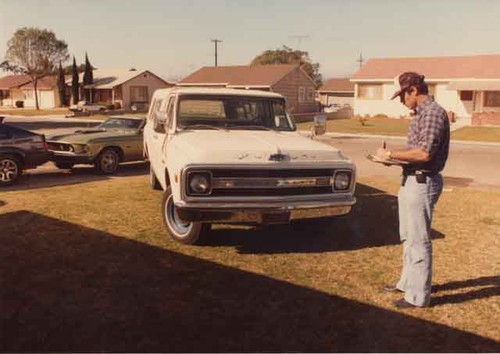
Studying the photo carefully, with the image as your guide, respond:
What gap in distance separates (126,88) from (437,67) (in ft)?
109

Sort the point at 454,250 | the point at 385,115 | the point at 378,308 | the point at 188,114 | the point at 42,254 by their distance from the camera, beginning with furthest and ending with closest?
the point at 385,115
the point at 188,114
the point at 454,250
the point at 42,254
the point at 378,308

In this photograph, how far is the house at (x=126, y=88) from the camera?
175 ft

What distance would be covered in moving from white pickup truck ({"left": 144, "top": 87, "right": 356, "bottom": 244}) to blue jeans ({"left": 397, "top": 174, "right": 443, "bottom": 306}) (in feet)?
4.66

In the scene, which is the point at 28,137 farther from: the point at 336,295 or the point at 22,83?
the point at 22,83

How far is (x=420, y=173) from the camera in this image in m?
4.14

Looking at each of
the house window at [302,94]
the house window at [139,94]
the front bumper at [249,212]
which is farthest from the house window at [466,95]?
the house window at [139,94]

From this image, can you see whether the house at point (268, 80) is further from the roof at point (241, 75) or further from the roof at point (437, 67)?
the roof at point (437, 67)

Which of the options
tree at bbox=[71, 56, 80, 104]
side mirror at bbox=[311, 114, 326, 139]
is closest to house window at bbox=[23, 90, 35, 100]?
tree at bbox=[71, 56, 80, 104]

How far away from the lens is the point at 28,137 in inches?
401

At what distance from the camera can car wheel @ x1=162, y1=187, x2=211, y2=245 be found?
5918 millimetres

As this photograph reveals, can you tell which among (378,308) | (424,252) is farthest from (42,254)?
(424,252)

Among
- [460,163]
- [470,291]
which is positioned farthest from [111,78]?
[470,291]

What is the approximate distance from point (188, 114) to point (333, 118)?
3367 centimetres

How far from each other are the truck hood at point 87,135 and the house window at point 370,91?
29972 mm
